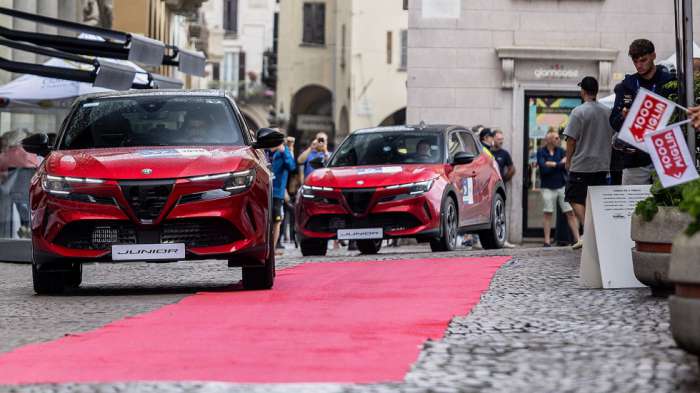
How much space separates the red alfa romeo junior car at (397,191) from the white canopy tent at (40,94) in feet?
11.9

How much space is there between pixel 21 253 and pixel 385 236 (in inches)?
179

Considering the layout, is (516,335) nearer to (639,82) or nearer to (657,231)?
(657,231)

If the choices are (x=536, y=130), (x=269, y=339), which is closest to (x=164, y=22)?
(x=536, y=130)

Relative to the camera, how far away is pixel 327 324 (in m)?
10.1

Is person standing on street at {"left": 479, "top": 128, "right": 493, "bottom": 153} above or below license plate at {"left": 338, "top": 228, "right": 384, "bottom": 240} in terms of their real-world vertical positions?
above

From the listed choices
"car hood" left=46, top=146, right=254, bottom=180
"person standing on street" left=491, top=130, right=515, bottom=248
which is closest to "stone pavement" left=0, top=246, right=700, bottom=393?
"car hood" left=46, top=146, right=254, bottom=180

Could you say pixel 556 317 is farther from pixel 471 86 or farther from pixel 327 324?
pixel 471 86

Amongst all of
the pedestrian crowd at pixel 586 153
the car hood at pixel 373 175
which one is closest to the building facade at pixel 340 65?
the pedestrian crowd at pixel 586 153

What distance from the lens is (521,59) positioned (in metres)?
32.0

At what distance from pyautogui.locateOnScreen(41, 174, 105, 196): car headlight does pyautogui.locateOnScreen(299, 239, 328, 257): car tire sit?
26.3ft

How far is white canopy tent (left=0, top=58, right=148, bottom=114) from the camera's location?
899 inches

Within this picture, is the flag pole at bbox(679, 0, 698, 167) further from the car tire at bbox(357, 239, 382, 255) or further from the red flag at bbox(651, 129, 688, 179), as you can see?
the car tire at bbox(357, 239, 382, 255)

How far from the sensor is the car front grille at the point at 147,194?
13016mm

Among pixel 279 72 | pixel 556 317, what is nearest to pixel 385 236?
pixel 556 317
